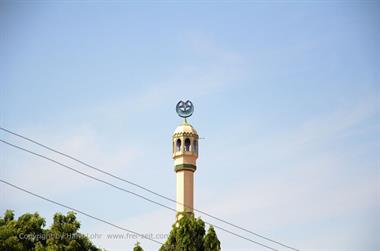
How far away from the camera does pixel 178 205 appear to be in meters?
65.9

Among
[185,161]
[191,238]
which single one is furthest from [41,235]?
[185,161]

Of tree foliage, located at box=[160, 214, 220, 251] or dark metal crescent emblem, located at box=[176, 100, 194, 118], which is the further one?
dark metal crescent emblem, located at box=[176, 100, 194, 118]

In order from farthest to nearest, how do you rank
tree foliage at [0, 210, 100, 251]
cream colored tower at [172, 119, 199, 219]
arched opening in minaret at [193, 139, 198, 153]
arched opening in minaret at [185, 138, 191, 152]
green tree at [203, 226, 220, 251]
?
arched opening in minaret at [193, 139, 198, 153] → arched opening in minaret at [185, 138, 191, 152] → cream colored tower at [172, 119, 199, 219] → green tree at [203, 226, 220, 251] → tree foliage at [0, 210, 100, 251]

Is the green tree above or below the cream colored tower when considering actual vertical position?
below

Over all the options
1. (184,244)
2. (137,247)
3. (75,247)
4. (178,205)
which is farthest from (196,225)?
(178,205)

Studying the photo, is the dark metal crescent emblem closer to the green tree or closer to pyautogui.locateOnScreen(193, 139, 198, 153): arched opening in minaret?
pyautogui.locateOnScreen(193, 139, 198, 153): arched opening in minaret

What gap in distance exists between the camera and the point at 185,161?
220ft

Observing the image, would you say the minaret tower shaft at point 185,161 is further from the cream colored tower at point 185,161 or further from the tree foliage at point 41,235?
the tree foliage at point 41,235

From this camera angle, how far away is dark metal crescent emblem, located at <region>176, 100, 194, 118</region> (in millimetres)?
67562

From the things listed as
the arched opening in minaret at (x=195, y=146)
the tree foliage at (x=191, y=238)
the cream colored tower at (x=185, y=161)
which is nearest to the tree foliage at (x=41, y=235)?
the tree foliage at (x=191, y=238)

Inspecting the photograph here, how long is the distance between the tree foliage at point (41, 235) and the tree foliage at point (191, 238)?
749 centimetres

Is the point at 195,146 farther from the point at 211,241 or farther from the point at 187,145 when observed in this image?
the point at 211,241

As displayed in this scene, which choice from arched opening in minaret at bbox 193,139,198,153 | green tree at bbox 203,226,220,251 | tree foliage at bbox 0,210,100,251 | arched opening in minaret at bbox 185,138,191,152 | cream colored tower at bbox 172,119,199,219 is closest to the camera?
→ tree foliage at bbox 0,210,100,251

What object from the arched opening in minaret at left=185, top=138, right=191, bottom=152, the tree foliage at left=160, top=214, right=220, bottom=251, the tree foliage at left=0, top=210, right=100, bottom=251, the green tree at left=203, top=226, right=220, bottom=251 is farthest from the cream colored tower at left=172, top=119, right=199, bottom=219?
the tree foliage at left=0, top=210, right=100, bottom=251
